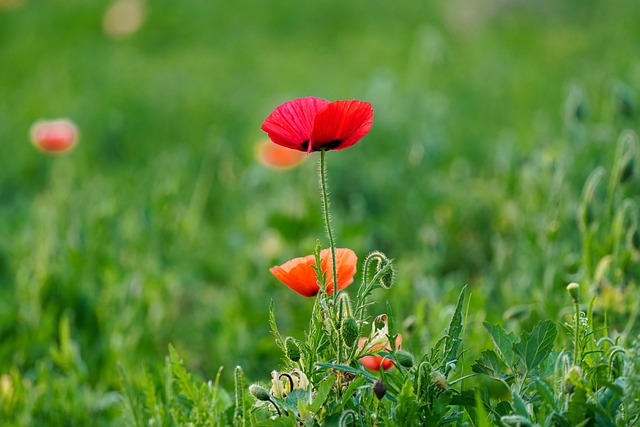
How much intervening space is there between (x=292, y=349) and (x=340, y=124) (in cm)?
33

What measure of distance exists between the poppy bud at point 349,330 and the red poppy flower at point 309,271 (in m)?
0.10

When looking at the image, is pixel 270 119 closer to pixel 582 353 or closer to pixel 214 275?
pixel 582 353

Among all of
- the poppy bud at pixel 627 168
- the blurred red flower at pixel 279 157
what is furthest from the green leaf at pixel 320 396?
the blurred red flower at pixel 279 157

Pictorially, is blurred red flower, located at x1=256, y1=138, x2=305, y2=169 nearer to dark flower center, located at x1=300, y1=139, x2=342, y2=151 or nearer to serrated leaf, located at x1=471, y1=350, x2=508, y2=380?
dark flower center, located at x1=300, y1=139, x2=342, y2=151

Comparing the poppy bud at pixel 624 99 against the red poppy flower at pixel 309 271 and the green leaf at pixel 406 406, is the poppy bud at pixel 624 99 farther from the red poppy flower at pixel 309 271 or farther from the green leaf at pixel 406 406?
the green leaf at pixel 406 406

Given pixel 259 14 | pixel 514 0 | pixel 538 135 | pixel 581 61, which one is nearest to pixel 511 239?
pixel 538 135

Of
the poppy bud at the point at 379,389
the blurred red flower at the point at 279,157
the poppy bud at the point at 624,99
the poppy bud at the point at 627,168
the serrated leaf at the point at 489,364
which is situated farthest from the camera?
the blurred red flower at the point at 279,157

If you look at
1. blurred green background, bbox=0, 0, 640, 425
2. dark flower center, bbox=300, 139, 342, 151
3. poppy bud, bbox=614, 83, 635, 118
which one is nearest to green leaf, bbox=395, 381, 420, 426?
dark flower center, bbox=300, 139, 342, 151

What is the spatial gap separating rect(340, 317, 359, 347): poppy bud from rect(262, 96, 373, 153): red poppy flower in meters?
0.25

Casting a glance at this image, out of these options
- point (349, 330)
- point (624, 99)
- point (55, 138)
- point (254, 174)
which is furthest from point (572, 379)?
point (254, 174)

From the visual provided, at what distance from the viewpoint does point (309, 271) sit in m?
1.22

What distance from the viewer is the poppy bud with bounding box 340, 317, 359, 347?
1121 millimetres

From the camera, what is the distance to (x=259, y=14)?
23.0ft

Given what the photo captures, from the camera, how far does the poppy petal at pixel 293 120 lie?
1172 mm
